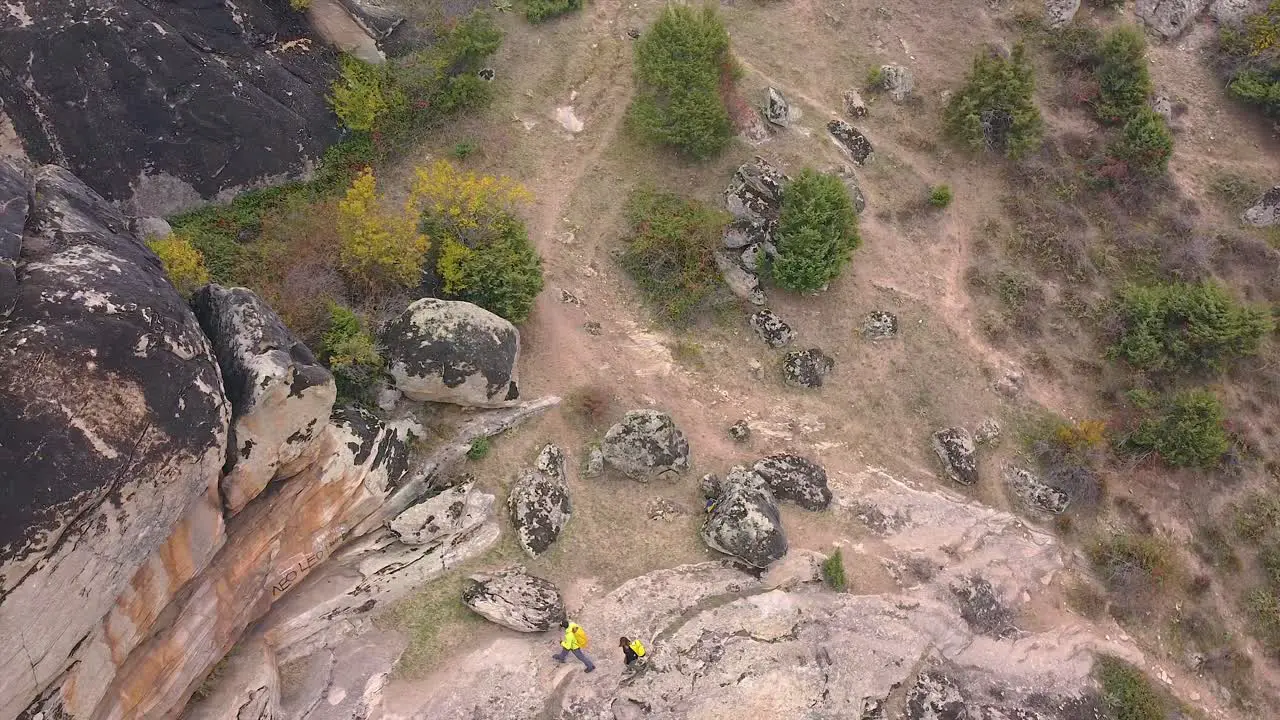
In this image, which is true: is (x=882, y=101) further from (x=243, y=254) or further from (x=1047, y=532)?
(x=243, y=254)

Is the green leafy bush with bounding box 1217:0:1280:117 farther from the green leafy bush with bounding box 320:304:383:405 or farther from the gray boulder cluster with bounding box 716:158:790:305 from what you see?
the green leafy bush with bounding box 320:304:383:405

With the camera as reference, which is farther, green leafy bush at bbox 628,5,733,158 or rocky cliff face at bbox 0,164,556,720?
green leafy bush at bbox 628,5,733,158

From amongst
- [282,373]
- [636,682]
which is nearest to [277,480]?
[282,373]

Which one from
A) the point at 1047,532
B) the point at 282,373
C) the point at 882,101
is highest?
the point at 882,101

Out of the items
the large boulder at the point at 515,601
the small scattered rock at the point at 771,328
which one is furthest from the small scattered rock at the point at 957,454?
the large boulder at the point at 515,601

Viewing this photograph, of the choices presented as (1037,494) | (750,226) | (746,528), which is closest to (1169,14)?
(750,226)

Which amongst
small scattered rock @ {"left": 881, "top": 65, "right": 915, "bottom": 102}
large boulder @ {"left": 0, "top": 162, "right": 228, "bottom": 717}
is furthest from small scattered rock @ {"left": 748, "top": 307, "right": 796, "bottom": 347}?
large boulder @ {"left": 0, "top": 162, "right": 228, "bottom": 717}

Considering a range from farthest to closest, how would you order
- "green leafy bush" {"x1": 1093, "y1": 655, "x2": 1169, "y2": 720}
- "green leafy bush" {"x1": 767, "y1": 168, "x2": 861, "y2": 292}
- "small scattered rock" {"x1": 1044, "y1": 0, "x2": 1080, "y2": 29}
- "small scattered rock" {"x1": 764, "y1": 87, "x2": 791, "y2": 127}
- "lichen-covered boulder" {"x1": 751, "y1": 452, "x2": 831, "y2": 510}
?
"small scattered rock" {"x1": 1044, "y1": 0, "x2": 1080, "y2": 29}, "small scattered rock" {"x1": 764, "y1": 87, "x2": 791, "y2": 127}, "green leafy bush" {"x1": 767, "y1": 168, "x2": 861, "y2": 292}, "lichen-covered boulder" {"x1": 751, "y1": 452, "x2": 831, "y2": 510}, "green leafy bush" {"x1": 1093, "y1": 655, "x2": 1169, "y2": 720}
